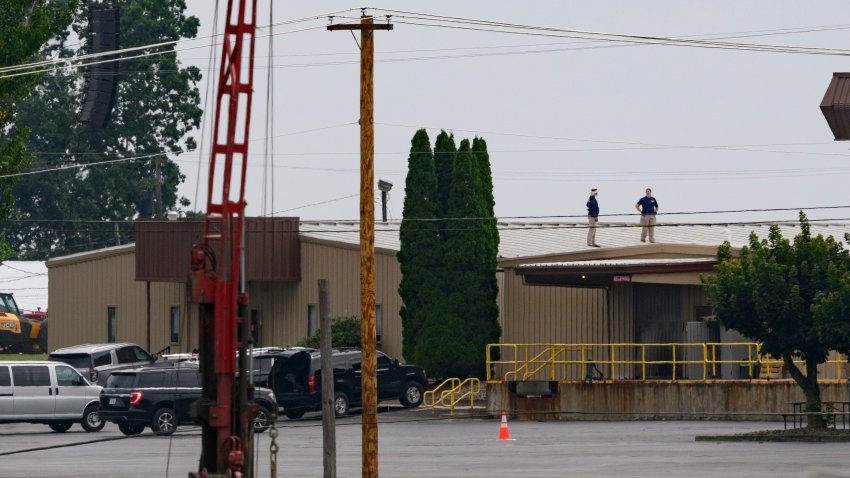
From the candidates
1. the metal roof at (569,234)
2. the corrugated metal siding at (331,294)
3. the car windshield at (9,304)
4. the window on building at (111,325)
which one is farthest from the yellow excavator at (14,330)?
the corrugated metal siding at (331,294)

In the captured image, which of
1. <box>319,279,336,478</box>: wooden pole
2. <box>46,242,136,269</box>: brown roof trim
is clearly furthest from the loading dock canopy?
<box>319,279,336,478</box>: wooden pole

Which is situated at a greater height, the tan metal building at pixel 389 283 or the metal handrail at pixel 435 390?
Answer: the tan metal building at pixel 389 283

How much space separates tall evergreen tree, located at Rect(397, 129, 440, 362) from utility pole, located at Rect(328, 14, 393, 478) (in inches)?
991

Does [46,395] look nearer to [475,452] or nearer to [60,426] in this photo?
[60,426]

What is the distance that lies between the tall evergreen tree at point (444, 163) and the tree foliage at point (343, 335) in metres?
5.14

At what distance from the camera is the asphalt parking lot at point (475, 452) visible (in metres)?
28.0

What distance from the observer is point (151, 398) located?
129ft

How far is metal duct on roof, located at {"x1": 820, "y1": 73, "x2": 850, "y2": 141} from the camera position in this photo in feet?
97.9

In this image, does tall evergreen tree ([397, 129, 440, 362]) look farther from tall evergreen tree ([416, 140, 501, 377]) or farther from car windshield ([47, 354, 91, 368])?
car windshield ([47, 354, 91, 368])

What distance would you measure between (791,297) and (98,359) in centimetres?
2182

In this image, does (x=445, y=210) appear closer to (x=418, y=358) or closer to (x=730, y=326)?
(x=418, y=358)

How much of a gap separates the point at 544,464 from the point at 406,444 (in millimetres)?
6528

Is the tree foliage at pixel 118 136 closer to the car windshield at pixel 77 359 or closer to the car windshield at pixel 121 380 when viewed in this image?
the car windshield at pixel 77 359

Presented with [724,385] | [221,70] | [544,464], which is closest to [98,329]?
[724,385]
